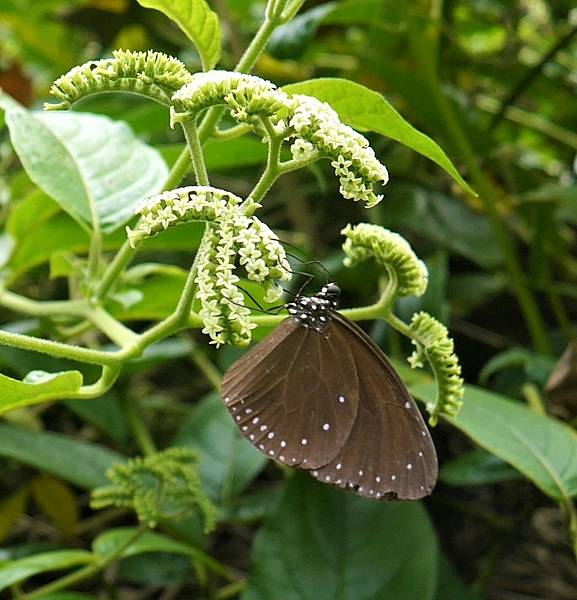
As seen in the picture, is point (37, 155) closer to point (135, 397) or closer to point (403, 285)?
point (403, 285)

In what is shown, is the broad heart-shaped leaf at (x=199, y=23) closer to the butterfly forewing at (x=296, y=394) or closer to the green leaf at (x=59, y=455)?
the butterfly forewing at (x=296, y=394)

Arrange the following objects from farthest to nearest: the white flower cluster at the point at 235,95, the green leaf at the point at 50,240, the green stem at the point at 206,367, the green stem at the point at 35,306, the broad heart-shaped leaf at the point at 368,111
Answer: the green stem at the point at 206,367 < the green leaf at the point at 50,240 < the green stem at the point at 35,306 < the broad heart-shaped leaf at the point at 368,111 < the white flower cluster at the point at 235,95

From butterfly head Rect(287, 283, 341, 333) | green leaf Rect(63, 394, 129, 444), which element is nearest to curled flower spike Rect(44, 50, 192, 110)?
butterfly head Rect(287, 283, 341, 333)

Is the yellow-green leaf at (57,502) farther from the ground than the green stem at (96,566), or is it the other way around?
the green stem at (96,566)

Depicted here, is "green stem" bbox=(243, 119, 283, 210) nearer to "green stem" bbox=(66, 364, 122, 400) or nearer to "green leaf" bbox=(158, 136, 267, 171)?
"green stem" bbox=(66, 364, 122, 400)

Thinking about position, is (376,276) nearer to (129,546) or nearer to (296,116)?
(129,546)

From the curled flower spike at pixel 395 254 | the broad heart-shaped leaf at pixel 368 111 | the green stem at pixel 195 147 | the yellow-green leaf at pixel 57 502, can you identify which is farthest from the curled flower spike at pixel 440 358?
the yellow-green leaf at pixel 57 502

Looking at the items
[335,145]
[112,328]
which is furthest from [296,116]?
[112,328]
